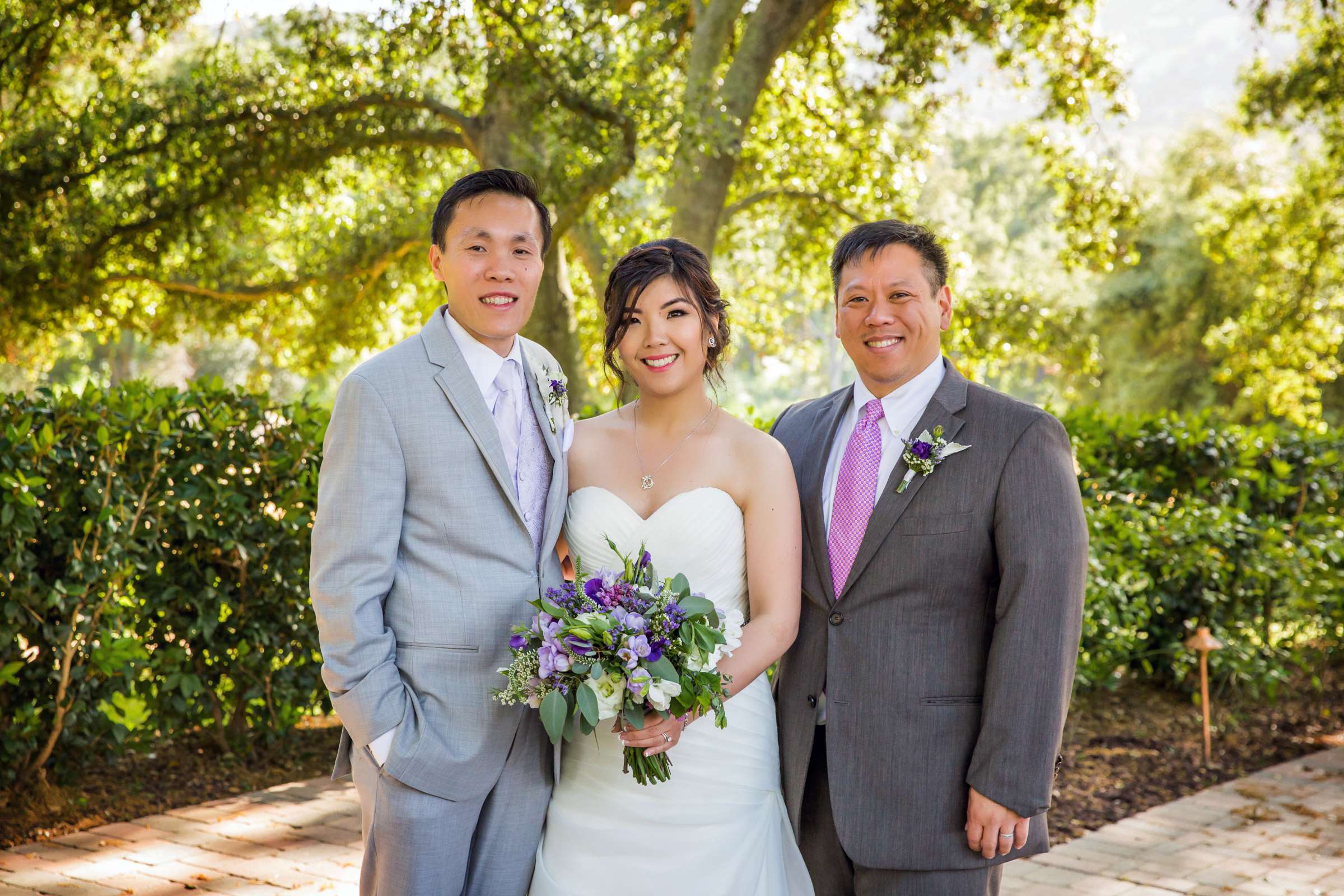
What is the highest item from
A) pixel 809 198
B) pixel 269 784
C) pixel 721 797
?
pixel 809 198

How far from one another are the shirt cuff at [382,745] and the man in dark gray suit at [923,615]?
1110mm

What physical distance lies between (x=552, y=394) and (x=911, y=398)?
1040mm

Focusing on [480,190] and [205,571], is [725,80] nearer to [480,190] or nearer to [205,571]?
[205,571]

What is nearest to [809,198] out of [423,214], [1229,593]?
[423,214]

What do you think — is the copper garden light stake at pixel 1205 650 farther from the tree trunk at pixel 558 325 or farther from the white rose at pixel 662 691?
the tree trunk at pixel 558 325

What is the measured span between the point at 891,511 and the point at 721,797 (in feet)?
3.06

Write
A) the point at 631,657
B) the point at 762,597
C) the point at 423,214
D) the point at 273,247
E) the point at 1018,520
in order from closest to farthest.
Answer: the point at 631,657, the point at 1018,520, the point at 762,597, the point at 423,214, the point at 273,247

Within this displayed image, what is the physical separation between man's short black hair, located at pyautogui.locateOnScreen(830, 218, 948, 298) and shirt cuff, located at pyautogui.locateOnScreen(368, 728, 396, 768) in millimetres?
1712

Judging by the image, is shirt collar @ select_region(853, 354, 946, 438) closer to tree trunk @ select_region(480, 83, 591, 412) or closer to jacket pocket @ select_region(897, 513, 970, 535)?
jacket pocket @ select_region(897, 513, 970, 535)

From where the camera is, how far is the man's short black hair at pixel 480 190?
307 cm

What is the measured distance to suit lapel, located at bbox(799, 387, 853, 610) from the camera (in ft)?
10.0

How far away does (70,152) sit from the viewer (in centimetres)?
923

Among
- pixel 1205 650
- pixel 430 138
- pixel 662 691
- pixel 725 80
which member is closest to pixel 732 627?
pixel 662 691

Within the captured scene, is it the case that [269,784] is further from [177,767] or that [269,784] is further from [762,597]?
[762,597]
